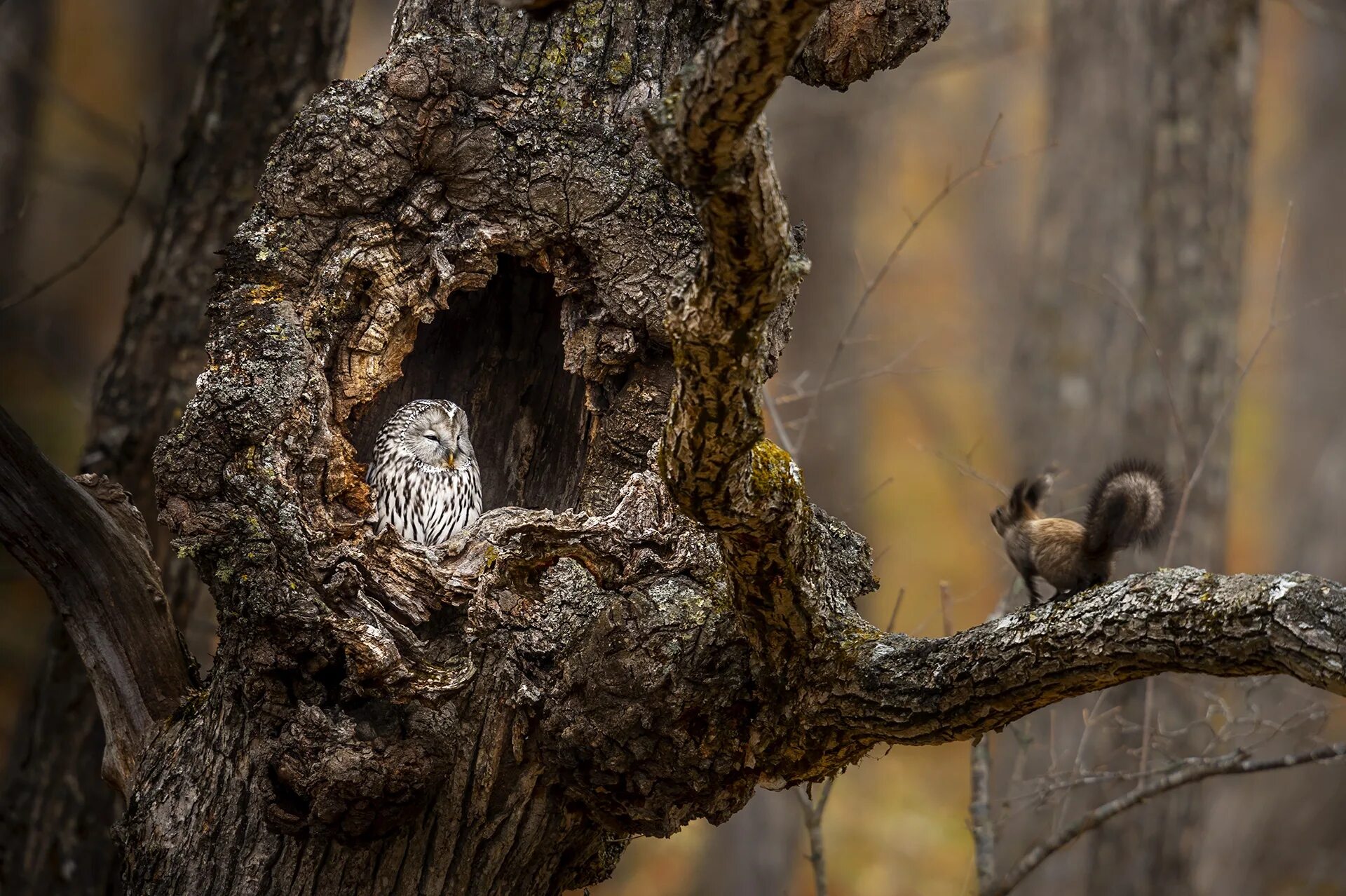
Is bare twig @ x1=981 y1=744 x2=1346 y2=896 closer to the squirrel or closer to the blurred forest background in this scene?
the blurred forest background

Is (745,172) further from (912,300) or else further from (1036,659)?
(912,300)

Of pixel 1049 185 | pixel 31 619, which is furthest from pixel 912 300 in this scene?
pixel 31 619

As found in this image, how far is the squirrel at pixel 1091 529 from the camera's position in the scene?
10.1 feet

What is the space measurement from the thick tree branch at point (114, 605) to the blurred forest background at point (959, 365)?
171 cm

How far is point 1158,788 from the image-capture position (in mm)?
3475

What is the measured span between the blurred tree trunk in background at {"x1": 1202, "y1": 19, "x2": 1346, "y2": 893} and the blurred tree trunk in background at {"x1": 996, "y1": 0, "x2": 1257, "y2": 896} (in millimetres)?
3886

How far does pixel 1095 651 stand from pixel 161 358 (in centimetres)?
399

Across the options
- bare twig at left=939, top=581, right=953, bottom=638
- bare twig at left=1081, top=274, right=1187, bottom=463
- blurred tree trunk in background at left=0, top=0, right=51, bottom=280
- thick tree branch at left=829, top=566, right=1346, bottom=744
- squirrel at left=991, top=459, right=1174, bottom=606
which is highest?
blurred tree trunk in background at left=0, top=0, right=51, bottom=280

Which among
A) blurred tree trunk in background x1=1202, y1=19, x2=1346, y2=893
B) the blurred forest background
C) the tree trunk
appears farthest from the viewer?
blurred tree trunk in background x1=1202, y1=19, x2=1346, y2=893

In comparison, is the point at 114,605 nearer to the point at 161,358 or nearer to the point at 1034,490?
the point at 161,358

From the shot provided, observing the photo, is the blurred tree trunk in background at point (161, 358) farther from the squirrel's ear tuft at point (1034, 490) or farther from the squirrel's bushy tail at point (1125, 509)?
the squirrel's bushy tail at point (1125, 509)

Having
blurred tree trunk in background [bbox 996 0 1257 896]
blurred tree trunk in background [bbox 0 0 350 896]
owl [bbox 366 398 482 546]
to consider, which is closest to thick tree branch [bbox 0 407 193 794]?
owl [bbox 366 398 482 546]

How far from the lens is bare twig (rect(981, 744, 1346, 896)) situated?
3342 millimetres

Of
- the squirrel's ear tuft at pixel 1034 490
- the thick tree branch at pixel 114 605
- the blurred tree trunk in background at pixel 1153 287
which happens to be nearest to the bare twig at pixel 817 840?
the squirrel's ear tuft at pixel 1034 490
